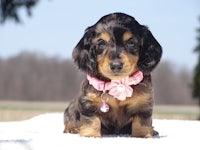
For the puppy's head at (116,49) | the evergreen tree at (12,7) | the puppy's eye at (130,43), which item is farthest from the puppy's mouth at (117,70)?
the evergreen tree at (12,7)

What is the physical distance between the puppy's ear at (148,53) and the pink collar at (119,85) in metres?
0.05

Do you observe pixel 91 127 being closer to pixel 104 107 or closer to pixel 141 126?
pixel 104 107

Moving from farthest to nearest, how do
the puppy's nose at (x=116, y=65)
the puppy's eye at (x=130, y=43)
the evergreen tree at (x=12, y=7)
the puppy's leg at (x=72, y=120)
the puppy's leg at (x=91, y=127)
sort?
the evergreen tree at (x=12, y=7) < the puppy's leg at (x=72, y=120) < the puppy's leg at (x=91, y=127) < the puppy's eye at (x=130, y=43) < the puppy's nose at (x=116, y=65)

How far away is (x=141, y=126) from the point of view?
3.21 m

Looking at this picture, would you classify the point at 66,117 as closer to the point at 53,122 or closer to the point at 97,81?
the point at 97,81

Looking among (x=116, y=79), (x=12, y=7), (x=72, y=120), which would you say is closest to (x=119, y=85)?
(x=116, y=79)

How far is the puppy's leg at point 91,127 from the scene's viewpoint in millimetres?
3111

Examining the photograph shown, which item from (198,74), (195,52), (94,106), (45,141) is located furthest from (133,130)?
(195,52)

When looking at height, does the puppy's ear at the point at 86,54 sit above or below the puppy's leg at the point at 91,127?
above

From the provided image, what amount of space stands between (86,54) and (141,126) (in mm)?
543

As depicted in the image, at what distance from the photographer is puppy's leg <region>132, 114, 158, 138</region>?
3.19m

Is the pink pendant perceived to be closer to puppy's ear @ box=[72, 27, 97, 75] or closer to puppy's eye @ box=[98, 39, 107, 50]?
puppy's ear @ box=[72, 27, 97, 75]

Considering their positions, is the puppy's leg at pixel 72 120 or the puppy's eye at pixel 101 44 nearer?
the puppy's eye at pixel 101 44

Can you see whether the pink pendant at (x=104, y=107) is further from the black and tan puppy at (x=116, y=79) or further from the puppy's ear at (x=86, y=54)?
the puppy's ear at (x=86, y=54)
